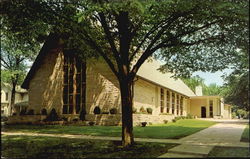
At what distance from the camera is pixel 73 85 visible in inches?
787

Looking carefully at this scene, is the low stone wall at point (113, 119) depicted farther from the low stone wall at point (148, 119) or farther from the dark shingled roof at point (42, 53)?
the dark shingled roof at point (42, 53)

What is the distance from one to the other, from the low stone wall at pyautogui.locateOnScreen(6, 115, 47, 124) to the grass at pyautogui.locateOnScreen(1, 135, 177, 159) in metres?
10.5

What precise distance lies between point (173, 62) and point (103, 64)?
27.0 feet

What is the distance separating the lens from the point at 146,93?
20406 millimetres

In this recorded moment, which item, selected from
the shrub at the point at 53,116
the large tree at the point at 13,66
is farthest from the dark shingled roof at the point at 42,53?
the shrub at the point at 53,116

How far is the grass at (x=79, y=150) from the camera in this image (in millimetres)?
7453

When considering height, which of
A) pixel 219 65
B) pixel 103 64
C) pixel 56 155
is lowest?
pixel 56 155

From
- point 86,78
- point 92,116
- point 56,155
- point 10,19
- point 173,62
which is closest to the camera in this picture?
point 56,155

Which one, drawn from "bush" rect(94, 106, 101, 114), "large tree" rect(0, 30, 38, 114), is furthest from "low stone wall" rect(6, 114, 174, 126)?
"large tree" rect(0, 30, 38, 114)

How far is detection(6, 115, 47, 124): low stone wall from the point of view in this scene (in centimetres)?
1992

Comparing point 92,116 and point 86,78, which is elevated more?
point 86,78

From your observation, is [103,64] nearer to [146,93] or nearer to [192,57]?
[146,93]

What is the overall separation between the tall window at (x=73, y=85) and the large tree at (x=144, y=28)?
928cm

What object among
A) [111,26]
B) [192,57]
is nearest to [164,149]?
[192,57]
